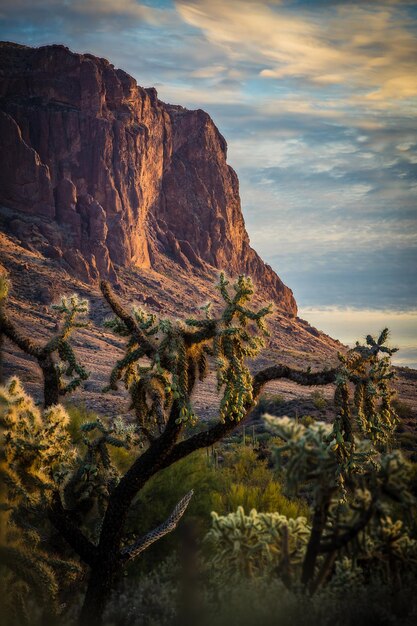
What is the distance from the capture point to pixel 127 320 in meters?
10.6

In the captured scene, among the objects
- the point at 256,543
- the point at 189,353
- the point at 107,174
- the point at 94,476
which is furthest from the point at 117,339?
the point at 256,543

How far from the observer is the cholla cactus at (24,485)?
9.66 meters

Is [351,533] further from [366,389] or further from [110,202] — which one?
[110,202]

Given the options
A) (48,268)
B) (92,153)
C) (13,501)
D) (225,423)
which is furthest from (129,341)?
(92,153)

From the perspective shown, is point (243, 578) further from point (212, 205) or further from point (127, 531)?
point (212, 205)

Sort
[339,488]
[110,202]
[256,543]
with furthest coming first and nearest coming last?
1. [110,202]
2. [339,488]
3. [256,543]

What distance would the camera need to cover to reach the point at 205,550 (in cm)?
1216

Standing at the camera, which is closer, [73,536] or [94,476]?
[73,536]

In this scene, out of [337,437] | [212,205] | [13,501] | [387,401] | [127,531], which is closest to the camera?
[337,437]

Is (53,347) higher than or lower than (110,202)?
lower

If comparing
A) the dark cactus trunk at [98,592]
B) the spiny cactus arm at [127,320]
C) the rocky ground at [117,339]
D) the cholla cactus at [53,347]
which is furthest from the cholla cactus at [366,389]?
the rocky ground at [117,339]

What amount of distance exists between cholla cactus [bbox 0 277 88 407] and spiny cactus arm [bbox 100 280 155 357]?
1282 mm

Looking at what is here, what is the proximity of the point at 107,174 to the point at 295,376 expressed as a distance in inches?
5256

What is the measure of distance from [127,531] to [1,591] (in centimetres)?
453
